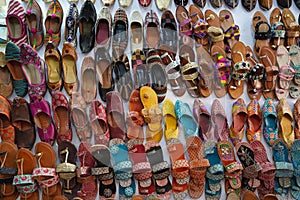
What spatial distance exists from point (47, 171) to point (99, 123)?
1.19 ft

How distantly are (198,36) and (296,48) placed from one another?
63 cm

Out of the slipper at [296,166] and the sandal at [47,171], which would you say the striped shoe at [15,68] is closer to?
the sandal at [47,171]

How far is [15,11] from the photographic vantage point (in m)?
2.07

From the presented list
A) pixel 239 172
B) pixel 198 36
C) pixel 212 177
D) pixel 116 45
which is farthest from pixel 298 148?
pixel 116 45

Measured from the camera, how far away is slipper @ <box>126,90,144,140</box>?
6.49ft

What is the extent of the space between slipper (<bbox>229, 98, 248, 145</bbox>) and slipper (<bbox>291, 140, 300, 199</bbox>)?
30cm

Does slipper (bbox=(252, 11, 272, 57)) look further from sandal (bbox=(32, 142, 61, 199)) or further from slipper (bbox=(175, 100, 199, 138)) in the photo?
sandal (bbox=(32, 142, 61, 199))

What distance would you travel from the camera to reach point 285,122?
216cm

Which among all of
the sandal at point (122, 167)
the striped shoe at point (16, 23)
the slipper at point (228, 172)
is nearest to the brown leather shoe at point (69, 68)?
the striped shoe at point (16, 23)

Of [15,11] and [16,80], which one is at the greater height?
[15,11]

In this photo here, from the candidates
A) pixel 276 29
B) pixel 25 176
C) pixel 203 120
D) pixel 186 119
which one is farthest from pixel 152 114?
pixel 276 29

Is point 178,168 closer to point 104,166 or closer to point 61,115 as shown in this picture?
Answer: point 104,166

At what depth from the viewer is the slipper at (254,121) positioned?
211 cm

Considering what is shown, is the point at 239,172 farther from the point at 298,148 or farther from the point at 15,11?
the point at 15,11
